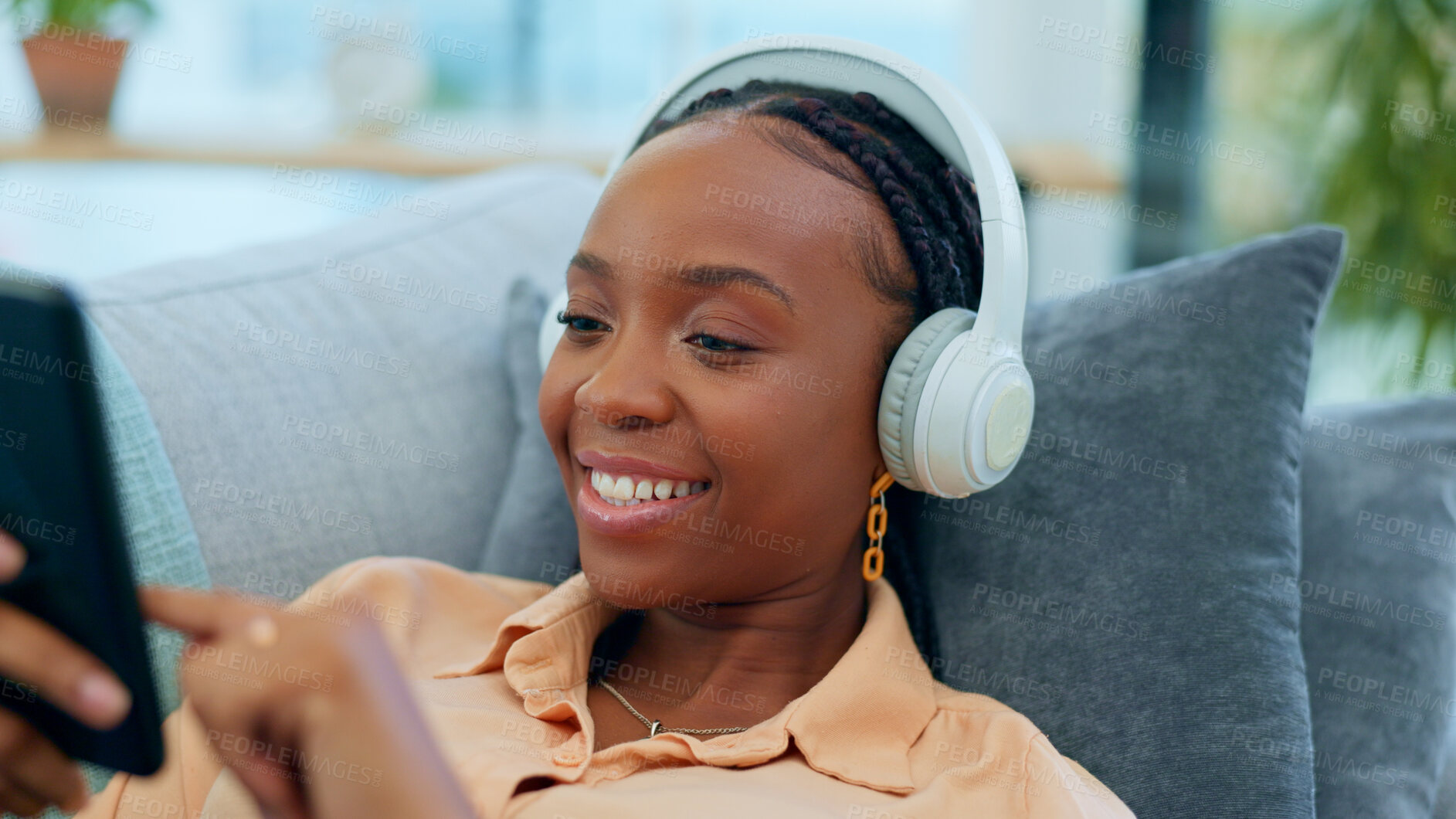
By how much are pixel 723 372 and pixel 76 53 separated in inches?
92.8

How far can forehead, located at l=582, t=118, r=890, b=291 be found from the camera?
3.20ft

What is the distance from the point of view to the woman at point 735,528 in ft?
3.11

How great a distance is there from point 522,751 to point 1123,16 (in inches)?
116

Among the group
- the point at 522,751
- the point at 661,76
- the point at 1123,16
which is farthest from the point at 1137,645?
the point at 661,76

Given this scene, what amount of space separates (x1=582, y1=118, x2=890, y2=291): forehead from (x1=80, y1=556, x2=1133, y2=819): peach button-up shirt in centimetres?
35

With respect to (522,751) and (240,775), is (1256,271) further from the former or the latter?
(240,775)

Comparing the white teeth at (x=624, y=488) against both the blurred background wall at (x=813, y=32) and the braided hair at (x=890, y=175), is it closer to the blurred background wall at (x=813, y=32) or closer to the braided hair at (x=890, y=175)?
the braided hair at (x=890, y=175)

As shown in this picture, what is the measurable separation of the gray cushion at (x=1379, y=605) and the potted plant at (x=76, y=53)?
2.63 metres

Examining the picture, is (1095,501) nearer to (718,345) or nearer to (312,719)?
(718,345)

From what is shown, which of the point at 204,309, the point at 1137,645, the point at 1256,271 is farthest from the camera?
the point at 204,309

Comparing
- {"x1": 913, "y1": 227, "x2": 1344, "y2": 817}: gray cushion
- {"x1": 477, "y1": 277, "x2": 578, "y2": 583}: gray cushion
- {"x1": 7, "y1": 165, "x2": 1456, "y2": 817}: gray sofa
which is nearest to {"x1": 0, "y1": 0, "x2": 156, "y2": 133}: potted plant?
{"x1": 7, "y1": 165, "x2": 1456, "y2": 817}: gray sofa

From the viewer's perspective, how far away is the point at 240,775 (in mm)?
520

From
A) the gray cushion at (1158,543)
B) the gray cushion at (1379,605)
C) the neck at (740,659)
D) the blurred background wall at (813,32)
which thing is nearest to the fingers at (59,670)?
the neck at (740,659)

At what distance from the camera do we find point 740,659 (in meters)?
1.08
